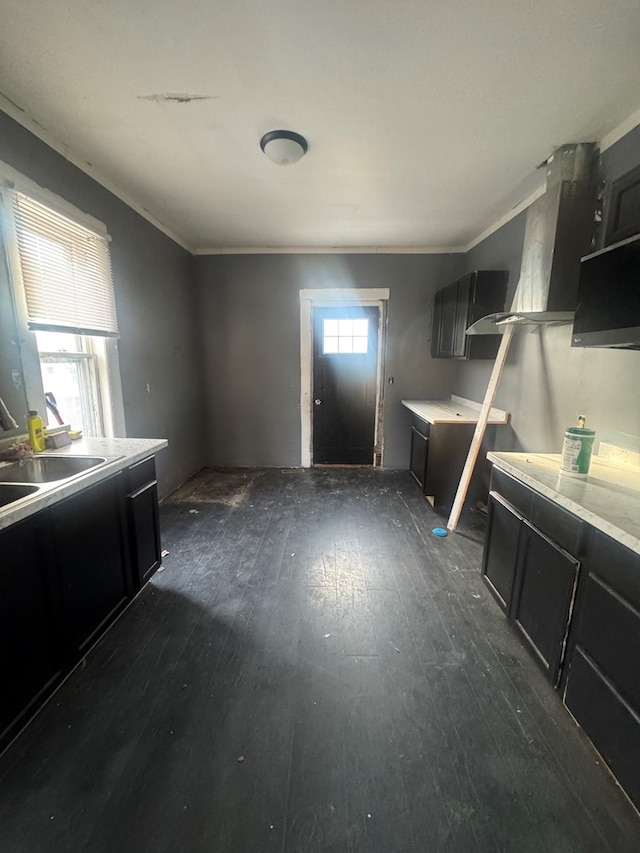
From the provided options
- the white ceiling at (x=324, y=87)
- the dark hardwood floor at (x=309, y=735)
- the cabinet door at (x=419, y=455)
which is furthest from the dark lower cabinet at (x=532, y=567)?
the white ceiling at (x=324, y=87)

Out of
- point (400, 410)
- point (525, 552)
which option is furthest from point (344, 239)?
point (525, 552)

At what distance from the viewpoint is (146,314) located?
3045 millimetres

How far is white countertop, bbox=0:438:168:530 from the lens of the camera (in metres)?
1.18

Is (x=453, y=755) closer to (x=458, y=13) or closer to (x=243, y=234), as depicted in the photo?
(x=458, y=13)

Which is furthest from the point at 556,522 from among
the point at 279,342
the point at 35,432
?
the point at 279,342

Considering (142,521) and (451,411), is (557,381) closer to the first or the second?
(451,411)

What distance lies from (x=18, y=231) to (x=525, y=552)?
3022 mm

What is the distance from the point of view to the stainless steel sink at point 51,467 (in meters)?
1.70

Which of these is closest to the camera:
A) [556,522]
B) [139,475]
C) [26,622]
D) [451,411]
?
[26,622]

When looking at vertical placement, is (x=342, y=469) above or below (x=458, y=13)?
below

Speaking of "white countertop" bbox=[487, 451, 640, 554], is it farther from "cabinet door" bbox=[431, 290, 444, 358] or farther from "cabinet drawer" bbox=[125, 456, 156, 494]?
"cabinet door" bbox=[431, 290, 444, 358]

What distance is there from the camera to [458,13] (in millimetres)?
1247

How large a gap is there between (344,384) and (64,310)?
2.85 metres

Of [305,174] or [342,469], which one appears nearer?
[305,174]
